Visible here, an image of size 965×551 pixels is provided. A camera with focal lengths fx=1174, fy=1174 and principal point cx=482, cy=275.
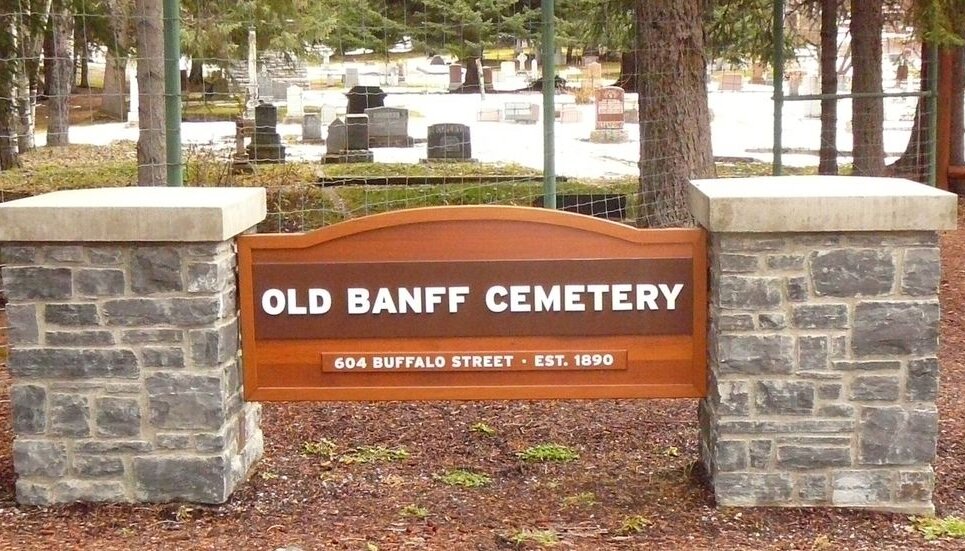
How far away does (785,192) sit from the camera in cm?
451

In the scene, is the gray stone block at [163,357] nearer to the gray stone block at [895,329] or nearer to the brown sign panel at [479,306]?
the brown sign panel at [479,306]

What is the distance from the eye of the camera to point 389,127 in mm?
→ 17141

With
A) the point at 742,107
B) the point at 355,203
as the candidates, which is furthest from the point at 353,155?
the point at 742,107

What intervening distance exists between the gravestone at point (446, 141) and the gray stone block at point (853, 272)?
A: 11175 millimetres

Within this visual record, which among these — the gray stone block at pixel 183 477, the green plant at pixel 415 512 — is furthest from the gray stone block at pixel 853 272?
the gray stone block at pixel 183 477

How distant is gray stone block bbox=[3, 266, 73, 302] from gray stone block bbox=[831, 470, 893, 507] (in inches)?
122

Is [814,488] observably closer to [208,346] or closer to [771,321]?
[771,321]

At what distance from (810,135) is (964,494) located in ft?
57.7

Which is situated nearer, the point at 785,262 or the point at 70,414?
the point at 785,262

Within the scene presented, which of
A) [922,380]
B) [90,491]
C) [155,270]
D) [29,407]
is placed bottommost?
[90,491]

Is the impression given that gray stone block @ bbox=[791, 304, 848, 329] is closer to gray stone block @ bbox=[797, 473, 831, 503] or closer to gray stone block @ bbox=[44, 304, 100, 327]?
gray stone block @ bbox=[797, 473, 831, 503]

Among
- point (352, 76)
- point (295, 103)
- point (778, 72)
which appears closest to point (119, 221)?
point (778, 72)

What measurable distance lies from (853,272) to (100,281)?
2.90 m

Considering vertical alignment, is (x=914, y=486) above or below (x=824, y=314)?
below
